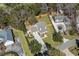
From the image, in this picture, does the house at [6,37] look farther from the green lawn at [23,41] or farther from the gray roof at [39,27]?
the gray roof at [39,27]

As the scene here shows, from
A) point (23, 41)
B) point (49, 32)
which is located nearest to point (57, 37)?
point (49, 32)

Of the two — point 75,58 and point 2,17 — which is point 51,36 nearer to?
point 75,58

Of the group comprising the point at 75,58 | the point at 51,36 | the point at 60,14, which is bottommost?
Result: the point at 75,58

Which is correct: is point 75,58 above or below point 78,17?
below

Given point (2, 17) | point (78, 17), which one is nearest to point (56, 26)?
point (78, 17)

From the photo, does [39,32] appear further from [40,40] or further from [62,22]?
[62,22]
